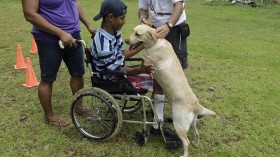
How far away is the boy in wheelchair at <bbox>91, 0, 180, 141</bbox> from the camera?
3287 millimetres

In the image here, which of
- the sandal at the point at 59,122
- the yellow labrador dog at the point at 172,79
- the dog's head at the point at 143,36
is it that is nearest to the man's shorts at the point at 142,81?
the yellow labrador dog at the point at 172,79

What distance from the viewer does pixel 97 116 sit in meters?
3.80

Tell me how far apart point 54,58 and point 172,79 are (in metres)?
1.31

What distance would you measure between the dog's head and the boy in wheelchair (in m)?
0.16

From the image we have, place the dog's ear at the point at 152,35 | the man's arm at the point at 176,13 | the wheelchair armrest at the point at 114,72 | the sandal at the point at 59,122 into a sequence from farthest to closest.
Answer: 1. the sandal at the point at 59,122
2. the man's arm at the point at 176,13
3. the wheelchair armrest at the point at 114,72
4. the dog's ear at the point at 152,35

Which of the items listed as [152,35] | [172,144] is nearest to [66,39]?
[152,35]

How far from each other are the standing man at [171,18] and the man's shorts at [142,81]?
51cm

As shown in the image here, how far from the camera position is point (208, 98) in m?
4.93

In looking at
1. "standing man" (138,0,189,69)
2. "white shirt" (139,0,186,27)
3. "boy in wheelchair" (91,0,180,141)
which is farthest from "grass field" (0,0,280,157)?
"white shirt" (139,0,186,27)

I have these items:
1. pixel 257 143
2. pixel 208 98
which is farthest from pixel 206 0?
pixel 257 143

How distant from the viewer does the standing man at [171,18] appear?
350 cm

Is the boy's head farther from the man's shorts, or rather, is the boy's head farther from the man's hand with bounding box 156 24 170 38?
the man's shorts

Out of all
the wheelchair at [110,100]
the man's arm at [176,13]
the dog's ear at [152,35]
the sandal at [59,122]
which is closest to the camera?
the dog's ear at [152,35]

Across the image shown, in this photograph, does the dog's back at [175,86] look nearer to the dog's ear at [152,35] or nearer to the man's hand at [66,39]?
the dog's ear at [152,35]
